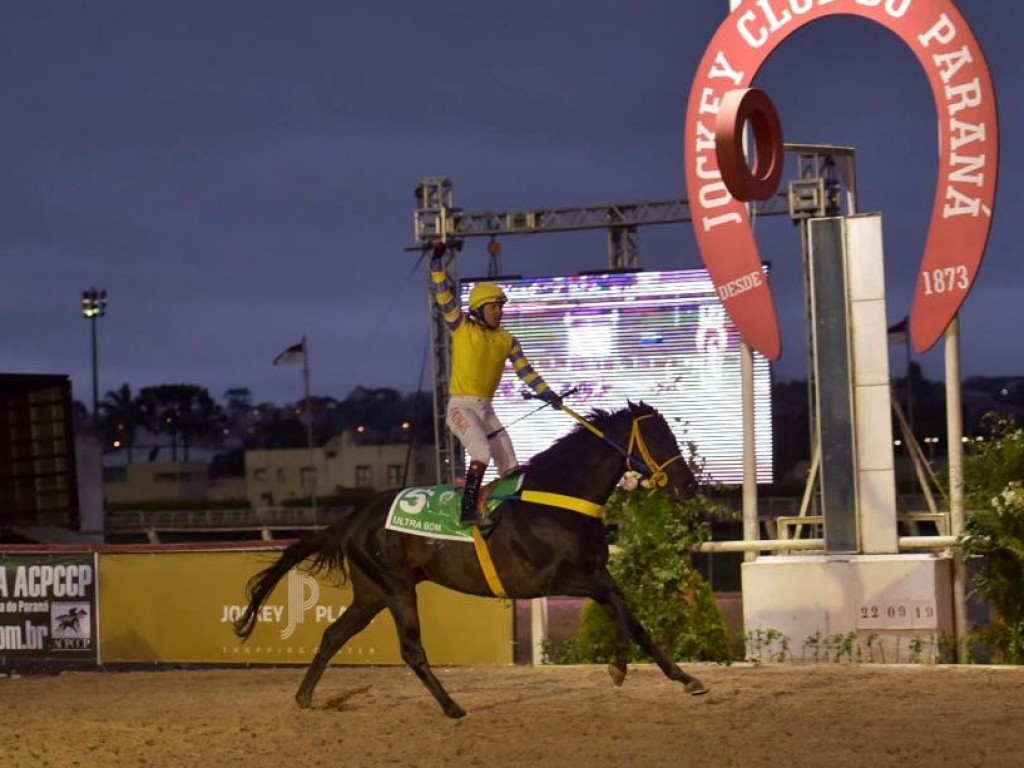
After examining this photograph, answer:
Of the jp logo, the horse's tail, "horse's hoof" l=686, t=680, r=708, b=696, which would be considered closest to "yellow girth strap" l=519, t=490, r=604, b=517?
the jp logo

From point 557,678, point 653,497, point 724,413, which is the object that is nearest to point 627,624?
point 557,678

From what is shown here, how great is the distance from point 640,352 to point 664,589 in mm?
15077

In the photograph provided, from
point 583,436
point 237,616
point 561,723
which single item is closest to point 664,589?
point 583,436

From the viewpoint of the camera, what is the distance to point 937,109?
1416 centimetres

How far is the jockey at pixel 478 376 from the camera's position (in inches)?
451

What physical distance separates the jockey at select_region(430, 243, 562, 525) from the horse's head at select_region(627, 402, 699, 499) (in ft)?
2.06

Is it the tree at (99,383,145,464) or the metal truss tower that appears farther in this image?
the tree at (99,383,145,464)

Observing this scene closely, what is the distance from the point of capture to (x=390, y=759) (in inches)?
375

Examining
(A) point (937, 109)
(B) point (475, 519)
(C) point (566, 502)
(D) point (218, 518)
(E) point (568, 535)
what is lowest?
(D) point (218, 518)

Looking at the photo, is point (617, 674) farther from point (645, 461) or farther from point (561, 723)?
point (645, 461)

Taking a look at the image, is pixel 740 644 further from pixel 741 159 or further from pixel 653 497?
pixel 741 159

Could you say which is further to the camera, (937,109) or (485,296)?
(937,109)

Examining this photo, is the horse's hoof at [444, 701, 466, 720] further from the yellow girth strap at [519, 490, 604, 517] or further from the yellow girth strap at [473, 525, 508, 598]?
the yellow girth strap at [519, 490, 604, 517]

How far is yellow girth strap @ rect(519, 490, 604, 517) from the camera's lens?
36.5 feet
